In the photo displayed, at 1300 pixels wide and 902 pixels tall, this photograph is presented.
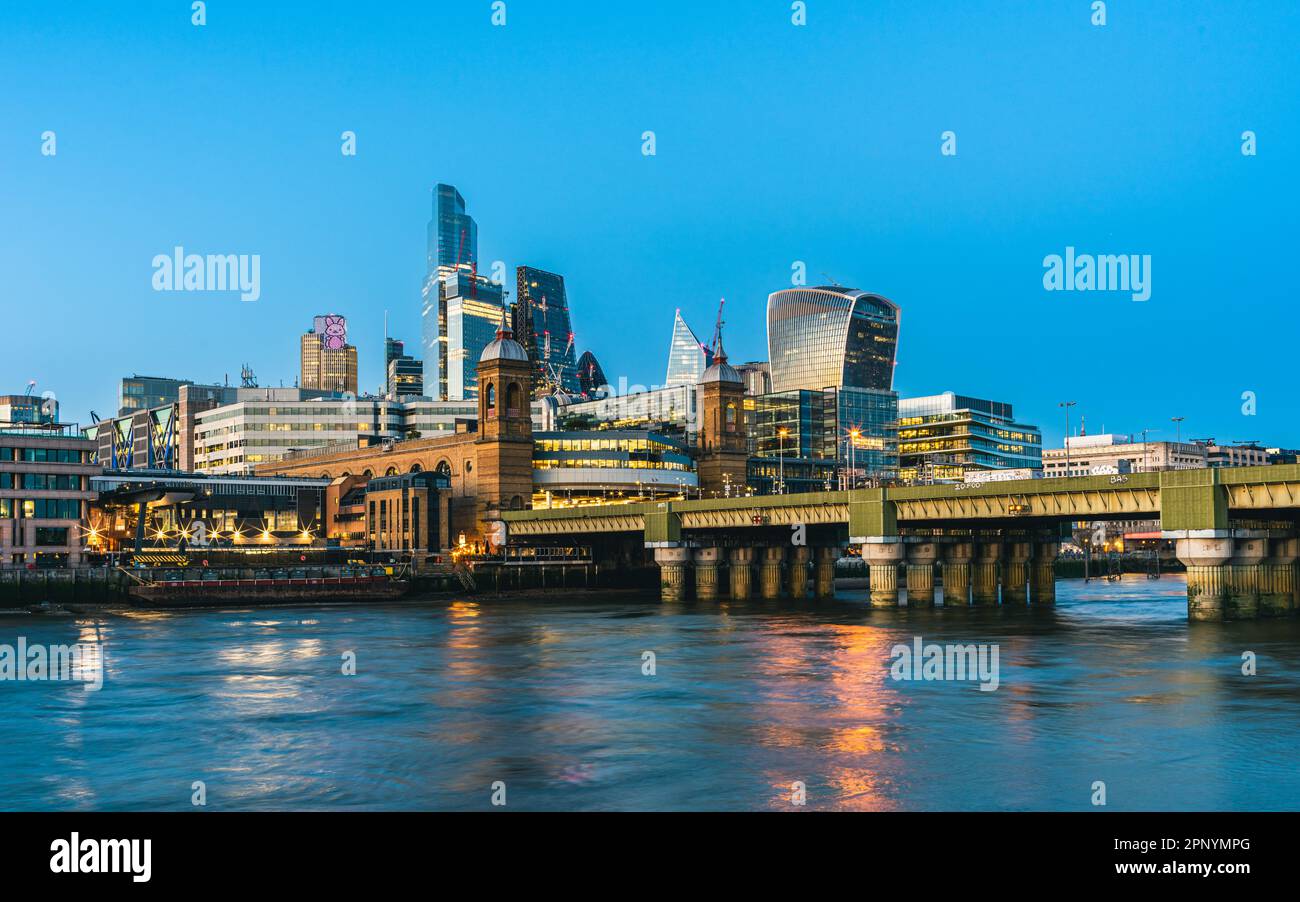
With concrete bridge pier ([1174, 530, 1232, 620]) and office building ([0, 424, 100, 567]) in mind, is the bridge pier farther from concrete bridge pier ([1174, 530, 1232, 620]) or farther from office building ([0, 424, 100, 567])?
office building ([0, 424, 100, 567])

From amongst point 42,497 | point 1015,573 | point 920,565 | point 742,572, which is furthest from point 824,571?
point 42,497

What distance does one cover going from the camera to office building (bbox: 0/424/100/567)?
465 feet

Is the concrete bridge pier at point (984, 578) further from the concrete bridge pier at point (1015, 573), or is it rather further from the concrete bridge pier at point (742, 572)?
the concrete bridge pier at point (742, 572)

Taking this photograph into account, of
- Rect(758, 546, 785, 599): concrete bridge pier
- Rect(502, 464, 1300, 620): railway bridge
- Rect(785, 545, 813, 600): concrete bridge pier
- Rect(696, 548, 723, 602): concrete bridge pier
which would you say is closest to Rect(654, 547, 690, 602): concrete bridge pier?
Rect(502, 464, 1300, 620): railway bridge

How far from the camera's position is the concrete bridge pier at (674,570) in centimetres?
14600

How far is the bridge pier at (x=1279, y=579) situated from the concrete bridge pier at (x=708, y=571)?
68888 mm

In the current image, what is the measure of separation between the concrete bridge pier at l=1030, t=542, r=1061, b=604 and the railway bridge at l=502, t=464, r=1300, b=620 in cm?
14

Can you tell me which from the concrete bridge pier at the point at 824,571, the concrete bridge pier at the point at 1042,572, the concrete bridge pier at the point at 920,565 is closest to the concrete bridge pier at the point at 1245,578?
the concrete bridge pier at the point at 920,565
